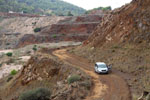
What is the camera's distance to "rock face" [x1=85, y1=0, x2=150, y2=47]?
105ft

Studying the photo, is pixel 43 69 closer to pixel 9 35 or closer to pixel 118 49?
pixel 118 49

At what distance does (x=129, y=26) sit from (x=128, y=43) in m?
3.66

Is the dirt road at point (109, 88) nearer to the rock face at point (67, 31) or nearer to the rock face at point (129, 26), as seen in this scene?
the rock face at point (129, 26)

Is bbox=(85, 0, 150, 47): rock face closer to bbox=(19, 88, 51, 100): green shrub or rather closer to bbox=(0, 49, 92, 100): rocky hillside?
bbox=(0, 49, 92, 100): rocky hillside

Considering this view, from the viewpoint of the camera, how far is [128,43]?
107ft

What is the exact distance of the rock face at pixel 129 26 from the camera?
32.0m

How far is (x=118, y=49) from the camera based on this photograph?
33.1m

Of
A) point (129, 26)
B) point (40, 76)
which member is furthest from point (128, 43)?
point (40, 76)

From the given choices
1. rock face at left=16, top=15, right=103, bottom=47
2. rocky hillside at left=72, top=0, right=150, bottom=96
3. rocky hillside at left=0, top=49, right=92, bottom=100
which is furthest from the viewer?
rock face at left=16, top=15, right=103, bottom=47

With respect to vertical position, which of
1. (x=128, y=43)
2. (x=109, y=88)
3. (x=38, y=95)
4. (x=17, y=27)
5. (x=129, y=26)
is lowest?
(x=17, y=27)

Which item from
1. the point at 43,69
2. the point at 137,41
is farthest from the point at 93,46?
the point at 43,69

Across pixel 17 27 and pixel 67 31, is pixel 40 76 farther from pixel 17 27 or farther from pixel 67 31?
pixel 17 27

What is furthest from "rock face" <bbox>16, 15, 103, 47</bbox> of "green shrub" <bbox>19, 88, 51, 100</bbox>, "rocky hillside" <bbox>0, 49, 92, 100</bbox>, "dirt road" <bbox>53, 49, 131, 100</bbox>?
"green shrub" <bbox>19, 88, 51, 100</bbox>

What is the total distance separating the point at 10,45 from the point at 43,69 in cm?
6673
